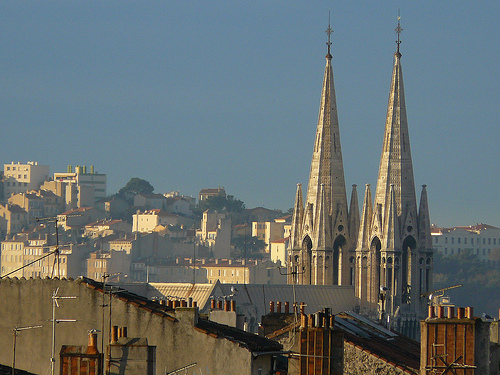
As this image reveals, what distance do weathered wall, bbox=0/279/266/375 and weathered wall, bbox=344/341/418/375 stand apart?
556 centimetres

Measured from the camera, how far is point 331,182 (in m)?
94.5

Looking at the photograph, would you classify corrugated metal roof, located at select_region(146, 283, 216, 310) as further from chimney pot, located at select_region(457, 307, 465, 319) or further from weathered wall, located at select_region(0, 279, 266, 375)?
chimney pot, located at select_region(457, 307, 465, 319)

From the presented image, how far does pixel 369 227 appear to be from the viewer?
93438mm

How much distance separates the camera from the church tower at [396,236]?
305 feet

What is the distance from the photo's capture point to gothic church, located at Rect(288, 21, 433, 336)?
9325 centimetres

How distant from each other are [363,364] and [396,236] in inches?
2582

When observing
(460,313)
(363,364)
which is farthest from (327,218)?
(460,313)

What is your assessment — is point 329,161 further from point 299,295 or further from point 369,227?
point 299,295

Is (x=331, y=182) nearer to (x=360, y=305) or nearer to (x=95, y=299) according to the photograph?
(x=360, y=305)

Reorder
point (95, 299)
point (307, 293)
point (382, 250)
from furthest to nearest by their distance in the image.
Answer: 1. point (382, 250)
2. point (307, 293)
3. point (95, 299)

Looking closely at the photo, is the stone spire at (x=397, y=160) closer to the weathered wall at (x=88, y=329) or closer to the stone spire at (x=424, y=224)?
the stone spire at (x=424, y=224)

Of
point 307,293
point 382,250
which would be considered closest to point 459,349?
point 307,293

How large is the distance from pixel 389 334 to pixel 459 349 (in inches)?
653

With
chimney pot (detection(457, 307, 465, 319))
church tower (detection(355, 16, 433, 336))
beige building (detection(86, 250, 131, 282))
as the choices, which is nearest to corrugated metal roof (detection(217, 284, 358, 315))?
church tower (detection(355, 16, 433, 336))
